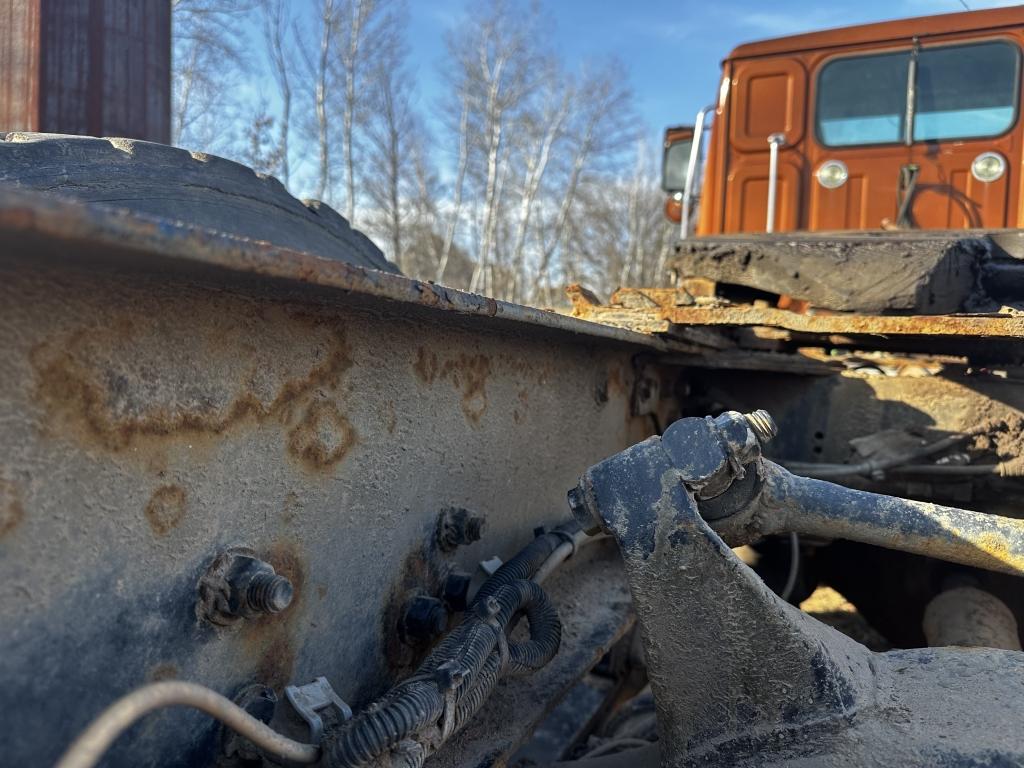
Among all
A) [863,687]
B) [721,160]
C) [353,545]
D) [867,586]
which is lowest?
[867,586]

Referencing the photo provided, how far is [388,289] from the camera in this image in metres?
1.07

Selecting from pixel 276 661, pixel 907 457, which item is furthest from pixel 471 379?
pixel 907 457

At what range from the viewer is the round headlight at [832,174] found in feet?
12.1

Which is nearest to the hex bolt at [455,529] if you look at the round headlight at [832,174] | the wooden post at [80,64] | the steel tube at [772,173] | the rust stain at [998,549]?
the rust stain at [998,549]

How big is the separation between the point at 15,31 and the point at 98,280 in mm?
1618

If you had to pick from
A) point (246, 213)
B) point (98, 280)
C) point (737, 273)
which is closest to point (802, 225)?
point (737, 273)

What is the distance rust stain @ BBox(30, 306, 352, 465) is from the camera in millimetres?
934

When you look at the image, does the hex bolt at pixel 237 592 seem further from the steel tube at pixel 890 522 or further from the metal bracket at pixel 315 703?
the steel tube at pixel 890 522

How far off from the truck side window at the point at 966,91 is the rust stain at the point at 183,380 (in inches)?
125

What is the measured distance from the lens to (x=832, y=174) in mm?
3709

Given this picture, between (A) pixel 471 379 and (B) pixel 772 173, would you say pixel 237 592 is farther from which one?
(B) pixel 772 173

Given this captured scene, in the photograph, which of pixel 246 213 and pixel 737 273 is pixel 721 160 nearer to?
pixel 737 273

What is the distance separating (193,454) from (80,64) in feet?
5.28

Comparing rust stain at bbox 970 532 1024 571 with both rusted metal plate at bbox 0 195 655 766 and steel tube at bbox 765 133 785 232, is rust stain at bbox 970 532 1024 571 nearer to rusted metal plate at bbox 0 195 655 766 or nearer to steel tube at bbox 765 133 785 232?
rusted metal plate at bbox 0 195 655 766
